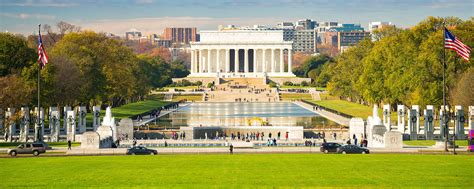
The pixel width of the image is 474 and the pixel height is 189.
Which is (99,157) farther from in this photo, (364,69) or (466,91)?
(364,69)

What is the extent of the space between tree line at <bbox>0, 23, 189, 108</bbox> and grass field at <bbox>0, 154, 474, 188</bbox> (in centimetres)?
3094

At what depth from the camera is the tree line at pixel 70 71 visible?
78.9m

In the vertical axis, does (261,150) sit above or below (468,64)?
below

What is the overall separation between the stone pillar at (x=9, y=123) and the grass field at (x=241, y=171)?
20.8 m

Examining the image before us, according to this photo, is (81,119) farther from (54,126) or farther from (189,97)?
(189,97)

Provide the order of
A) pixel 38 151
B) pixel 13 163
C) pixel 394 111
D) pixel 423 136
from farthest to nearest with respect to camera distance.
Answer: pixel 394 111 → pixel 423 136 → pixel 38 151 → pixel 13 163

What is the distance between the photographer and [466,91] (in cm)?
7738

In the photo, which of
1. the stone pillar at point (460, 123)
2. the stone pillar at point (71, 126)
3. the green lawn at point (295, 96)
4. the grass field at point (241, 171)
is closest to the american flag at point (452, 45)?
the grass field at point (241, 171)

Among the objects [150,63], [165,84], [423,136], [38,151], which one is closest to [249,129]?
[423,136]

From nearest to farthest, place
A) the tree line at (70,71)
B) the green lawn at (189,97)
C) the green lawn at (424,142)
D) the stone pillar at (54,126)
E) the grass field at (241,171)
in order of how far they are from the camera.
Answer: the grass field at (241,171) < the green lawn at (424,142) < the stone pillar at (54,126) < the tree line at (70,71) < the green lawn at (189,97)

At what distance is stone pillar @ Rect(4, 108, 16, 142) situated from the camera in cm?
6662

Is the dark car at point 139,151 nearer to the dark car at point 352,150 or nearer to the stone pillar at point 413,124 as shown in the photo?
the dark car at point 352,150

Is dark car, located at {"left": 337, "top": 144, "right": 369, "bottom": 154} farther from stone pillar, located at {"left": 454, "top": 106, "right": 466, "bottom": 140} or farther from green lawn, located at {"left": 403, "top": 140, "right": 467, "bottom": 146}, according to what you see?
stone pillar, located at {"left": 454, "top": 106, "right": 466, "bottom": 140}

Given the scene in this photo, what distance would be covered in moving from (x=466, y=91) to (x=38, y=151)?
1597 inches
